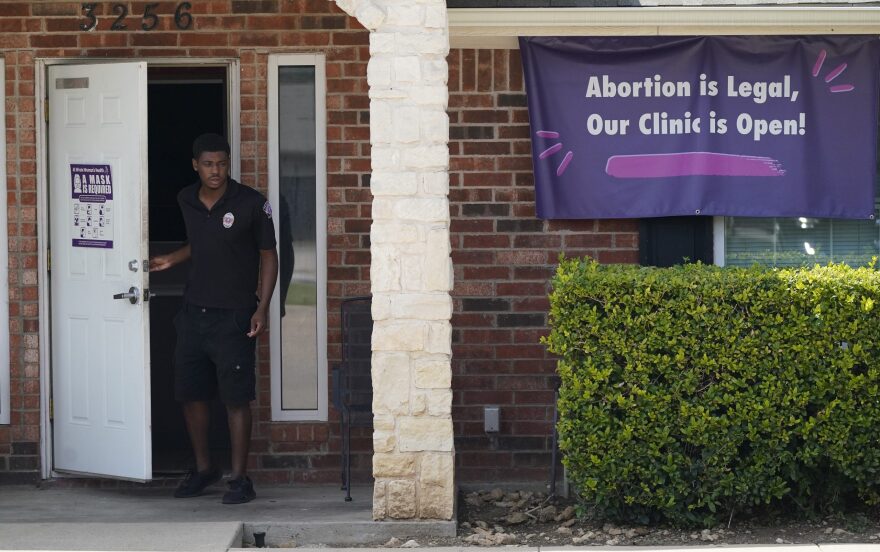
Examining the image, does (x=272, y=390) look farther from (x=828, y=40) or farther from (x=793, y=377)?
(x=828, y=40)

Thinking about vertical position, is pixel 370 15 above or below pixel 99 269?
above

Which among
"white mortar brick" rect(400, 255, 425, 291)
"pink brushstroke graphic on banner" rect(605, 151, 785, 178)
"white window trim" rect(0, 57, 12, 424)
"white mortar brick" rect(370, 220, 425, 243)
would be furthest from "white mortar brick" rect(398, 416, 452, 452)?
"white window trim" rect(0, 57, 12, 424)

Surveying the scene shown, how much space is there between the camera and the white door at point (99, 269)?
295 inches

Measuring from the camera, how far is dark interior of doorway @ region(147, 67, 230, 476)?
881 cm

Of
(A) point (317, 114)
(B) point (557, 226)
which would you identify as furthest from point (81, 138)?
(B) point (557, 226)

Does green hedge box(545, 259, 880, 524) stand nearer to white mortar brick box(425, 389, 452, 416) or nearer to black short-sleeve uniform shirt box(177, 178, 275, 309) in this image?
white mortar brick box(425, 389, 452, 416)

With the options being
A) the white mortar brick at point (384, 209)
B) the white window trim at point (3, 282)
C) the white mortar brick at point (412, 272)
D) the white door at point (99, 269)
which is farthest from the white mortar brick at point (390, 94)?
the white window trim at point (3, 282)

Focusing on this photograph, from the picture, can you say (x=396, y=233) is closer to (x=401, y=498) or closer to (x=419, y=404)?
(x=419, y=404)

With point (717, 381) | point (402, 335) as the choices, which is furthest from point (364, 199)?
point (717, 381)

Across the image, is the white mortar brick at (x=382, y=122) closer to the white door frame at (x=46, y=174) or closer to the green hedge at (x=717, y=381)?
the green hedge at (x=717, y=381)

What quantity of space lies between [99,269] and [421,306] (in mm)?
2232

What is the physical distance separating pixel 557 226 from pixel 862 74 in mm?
1937

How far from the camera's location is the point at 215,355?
24.1ft

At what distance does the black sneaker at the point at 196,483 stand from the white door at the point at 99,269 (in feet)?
0.74
